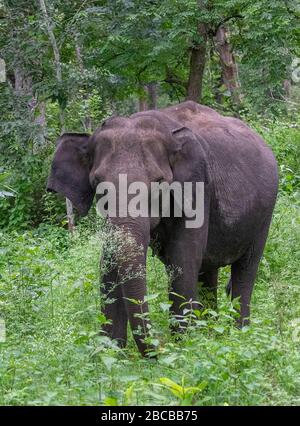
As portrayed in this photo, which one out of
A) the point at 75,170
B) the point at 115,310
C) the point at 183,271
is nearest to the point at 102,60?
the point at 75,170

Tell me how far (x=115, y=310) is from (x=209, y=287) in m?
1.81

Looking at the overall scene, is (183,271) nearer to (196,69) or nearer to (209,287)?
(209,287)

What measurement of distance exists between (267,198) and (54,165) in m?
2.05

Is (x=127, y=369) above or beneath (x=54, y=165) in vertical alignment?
beneath

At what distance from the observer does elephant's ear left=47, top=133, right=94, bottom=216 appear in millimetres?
8164

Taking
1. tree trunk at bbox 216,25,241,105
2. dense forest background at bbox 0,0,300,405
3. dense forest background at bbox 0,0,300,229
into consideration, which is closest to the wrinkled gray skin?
dense forest background at bbox 0,0,300,405

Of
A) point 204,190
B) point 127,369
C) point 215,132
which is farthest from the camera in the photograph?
point 215,132

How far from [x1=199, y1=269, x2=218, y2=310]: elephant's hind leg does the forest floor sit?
351mm

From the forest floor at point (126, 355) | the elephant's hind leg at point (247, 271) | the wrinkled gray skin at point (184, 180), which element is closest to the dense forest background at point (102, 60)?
the elephant's hind leg at point (247, 271)

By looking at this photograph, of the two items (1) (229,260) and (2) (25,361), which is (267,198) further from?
(2) (25,361)

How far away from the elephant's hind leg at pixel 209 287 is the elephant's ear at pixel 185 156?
1.50 metres

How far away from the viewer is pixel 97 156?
25.7 feet

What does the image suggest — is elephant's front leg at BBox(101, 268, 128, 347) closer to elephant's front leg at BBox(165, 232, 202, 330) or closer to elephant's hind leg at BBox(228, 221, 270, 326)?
elephant's front leg at BBox(165, 232, 202, 330)

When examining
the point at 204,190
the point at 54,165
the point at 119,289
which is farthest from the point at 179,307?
the point at 54,165
